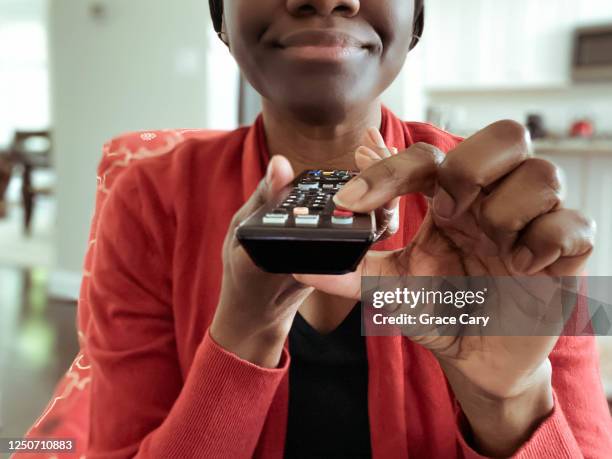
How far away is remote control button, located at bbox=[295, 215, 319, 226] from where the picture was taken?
0.25m

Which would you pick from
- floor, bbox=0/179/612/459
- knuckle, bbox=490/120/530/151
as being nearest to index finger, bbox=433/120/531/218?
Result: knuckle, bbox=490/120/530/151

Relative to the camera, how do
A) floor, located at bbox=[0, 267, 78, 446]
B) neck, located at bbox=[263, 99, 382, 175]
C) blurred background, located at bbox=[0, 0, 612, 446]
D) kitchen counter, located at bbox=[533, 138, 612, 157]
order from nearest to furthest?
neck, located at bbox=[263, 99, 382, 175] → floor, located at bbox=[0, 267, 78, 446] → blurred background, located at bbox=[0, 0, 612, 446] → kitchen counter, located at bbox=[533, 138, 612, 157]

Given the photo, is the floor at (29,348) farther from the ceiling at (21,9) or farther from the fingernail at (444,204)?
the ceiling at (21,9)

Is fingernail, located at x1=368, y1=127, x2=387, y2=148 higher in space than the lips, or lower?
lower

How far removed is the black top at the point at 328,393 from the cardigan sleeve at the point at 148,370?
0.07m

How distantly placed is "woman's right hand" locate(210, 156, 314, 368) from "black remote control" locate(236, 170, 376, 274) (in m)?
0.03

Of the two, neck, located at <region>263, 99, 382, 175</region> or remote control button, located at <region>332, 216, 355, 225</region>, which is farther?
neck, located at <region>263, 99, 382, 175</region>

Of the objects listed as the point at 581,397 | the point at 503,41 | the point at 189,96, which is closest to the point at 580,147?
the point at 503,41

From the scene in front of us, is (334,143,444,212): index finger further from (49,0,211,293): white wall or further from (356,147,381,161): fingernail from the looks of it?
(49,0,211,293): white wall

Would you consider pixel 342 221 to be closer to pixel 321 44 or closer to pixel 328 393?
pixel 321 44

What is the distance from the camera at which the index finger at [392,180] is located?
282 mm

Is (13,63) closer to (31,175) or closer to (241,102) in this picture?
(31,175)

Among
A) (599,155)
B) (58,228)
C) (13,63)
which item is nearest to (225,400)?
(58,228)

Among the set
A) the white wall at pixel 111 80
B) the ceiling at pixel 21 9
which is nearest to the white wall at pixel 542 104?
the white wall at pixel 111 80
